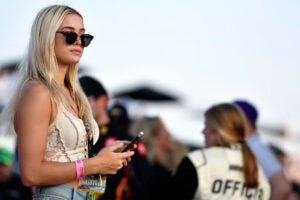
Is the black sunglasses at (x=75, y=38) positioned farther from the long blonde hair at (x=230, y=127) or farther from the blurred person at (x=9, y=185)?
the blurred person at (x=9, y=185)

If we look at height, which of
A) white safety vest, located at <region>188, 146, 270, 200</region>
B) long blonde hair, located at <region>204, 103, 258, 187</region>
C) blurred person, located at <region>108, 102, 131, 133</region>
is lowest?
blurred person, located at <region>108, 102, 131, 133</region>

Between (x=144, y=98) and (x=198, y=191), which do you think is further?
A: (x=144, y=98)

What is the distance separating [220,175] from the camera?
231 inches

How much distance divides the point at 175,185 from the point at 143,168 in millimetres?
1054

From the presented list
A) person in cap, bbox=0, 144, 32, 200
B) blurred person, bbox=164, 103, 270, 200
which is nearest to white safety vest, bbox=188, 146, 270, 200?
blurred person, bbox=164, 103, 270, 200

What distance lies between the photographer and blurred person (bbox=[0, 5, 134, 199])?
3.88m

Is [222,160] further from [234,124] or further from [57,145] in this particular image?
[57,145]

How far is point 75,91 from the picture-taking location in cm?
429

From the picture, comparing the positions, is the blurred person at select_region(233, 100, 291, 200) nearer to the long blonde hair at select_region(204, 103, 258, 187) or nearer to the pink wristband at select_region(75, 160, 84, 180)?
Result: the long blonde hair at select_region(204, 103, 258, 187)

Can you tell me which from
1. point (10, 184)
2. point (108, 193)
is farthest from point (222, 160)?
point (10, 184)

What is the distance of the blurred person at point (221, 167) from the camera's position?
5836 mm

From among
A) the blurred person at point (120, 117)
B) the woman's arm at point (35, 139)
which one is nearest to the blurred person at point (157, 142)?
the blurred person at point (120, 117)

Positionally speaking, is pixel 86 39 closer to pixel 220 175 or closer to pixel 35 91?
pixel 35 91

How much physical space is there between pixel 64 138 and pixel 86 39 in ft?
1.63
